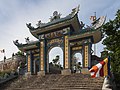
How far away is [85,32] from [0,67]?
18.0 metres

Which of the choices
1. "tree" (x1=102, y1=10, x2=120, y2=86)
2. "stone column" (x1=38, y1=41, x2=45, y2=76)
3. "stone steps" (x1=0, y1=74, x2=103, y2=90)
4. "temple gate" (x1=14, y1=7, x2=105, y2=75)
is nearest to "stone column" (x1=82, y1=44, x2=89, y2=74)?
"temple gate" (x1=14, y1=7, x2=105, y2=75)

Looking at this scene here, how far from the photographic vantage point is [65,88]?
15.3 m

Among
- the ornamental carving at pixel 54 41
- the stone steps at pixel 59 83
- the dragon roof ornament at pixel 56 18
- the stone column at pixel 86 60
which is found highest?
the dragon roof ornament at pixel 56 18

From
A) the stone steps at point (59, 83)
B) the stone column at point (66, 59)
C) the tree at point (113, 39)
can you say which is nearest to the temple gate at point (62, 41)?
the stone column at point (66, 59)

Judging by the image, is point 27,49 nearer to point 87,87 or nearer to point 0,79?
point 0,79

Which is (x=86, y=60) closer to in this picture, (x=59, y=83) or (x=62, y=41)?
(x=62, y=41)

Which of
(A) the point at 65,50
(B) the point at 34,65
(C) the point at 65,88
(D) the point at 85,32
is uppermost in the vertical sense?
(D) the point at 85,32

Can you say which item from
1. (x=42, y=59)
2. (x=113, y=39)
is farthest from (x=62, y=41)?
(x=113, y=39)

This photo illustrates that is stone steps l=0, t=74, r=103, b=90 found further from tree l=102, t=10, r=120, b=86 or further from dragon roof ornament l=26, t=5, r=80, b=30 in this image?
dragon roof ornament l=26, t=5, r=80, b=30

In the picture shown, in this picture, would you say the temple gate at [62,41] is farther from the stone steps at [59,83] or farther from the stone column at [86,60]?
the stone steps at [59,83]

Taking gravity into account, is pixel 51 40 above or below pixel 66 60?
above

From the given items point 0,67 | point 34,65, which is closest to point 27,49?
point 34,65

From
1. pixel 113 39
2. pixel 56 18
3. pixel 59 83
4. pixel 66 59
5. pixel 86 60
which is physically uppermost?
pixel 56 18

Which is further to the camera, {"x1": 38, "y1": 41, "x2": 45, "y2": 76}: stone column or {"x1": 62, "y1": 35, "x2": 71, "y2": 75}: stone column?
{"x1": 38, "y1": 41, "x2": 45, "y2": 76}: stone column
